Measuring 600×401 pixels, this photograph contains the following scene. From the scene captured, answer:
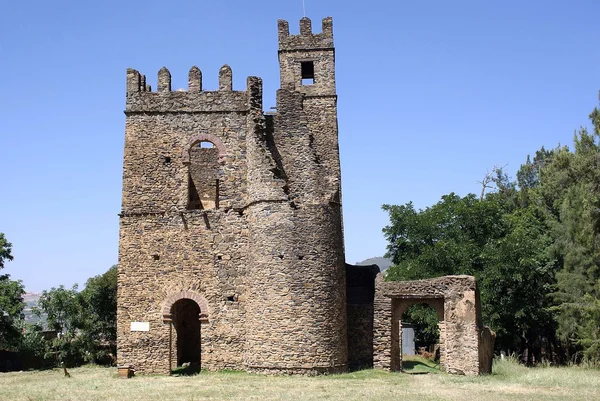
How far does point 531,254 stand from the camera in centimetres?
3123

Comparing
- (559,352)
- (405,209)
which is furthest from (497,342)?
(405,209)

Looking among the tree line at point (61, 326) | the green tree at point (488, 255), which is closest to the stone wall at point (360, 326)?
the green tree at point (488, 255)

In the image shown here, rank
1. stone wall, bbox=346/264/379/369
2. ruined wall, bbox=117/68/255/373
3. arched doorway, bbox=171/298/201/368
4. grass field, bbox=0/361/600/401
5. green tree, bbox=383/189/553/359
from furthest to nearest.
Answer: green tree, bbox=383/189/553/359 → arched doorway, bbox=171/298/201/368 → stone wall, bbox=346/264/379/369 → ruined wall, bbox=117/68/255/373 → grass field, bbox=0/361/600/401

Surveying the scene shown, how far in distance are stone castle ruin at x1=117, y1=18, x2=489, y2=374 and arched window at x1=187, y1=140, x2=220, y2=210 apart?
8.31 feet

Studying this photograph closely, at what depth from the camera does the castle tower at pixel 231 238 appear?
20.2 m

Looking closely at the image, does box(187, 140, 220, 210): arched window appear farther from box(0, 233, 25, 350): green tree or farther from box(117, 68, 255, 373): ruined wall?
box(0, 233, 25, 350): green tree

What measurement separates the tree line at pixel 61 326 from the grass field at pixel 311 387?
5.52 m

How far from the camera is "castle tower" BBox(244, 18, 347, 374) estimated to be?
2000cm

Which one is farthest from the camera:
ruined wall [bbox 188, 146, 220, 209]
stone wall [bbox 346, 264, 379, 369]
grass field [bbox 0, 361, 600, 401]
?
ruined wall [bbox 188, 146, 220, 209]

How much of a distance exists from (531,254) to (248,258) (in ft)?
53.2

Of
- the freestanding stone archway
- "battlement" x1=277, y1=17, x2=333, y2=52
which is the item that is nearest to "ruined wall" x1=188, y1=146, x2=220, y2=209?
the freestanding stone archway

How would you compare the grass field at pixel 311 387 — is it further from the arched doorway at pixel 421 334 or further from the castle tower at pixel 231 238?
the arched doorway at pixel 421 334

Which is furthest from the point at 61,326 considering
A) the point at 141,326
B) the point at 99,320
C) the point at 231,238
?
the point at 231,238

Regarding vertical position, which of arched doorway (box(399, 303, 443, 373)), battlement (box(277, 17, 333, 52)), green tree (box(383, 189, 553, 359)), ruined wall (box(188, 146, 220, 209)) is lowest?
arched doorway (box(399, 303, 443, 373))
